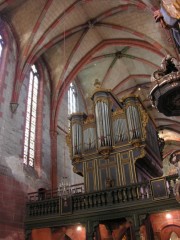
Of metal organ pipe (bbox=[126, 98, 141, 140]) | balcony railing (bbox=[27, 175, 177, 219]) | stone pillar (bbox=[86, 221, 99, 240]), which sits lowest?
stone pillar (bbox=[86, 221, 99, 240])

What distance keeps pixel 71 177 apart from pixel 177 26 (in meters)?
13.2

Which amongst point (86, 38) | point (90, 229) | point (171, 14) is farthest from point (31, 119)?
point (171, 14)

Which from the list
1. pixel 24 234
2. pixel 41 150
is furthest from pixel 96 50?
pixel 24 234

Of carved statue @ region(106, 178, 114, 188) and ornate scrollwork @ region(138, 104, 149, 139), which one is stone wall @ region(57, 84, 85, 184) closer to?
carved statue @ region(106, 178, 114, 188)

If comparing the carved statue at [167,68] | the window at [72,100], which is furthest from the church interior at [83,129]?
the window at [72,100]

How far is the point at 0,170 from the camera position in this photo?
1265cm

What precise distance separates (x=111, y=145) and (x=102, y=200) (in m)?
2.66

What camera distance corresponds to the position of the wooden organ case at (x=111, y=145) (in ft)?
42.8

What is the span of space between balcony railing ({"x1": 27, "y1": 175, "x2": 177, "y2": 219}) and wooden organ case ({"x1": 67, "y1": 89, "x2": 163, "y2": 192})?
2.71 ft

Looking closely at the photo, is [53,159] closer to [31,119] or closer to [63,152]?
[63,152]

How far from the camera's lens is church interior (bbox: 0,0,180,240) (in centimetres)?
1142

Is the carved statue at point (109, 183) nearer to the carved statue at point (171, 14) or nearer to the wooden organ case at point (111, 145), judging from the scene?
the wooden organ case at point (111, 145)

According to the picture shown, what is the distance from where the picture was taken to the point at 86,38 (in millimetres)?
19406

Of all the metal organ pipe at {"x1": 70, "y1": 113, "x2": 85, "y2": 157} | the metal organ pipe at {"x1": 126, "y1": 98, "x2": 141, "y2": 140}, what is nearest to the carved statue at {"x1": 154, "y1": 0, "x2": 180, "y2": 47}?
the metal organ pipe at {"x1": 126, "y1": 98, "x2": 141, "y2": 140}
